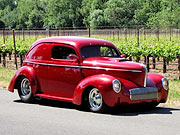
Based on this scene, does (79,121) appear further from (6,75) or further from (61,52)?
(6,75)

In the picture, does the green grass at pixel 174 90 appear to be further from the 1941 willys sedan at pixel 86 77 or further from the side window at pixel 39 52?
the side window at pixel 39 52

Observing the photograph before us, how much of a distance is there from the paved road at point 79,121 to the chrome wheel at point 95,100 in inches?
7.4

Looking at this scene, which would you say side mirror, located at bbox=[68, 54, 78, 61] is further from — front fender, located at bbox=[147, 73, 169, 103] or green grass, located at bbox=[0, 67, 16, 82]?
green grass, located at bbox=[0, 67, 16, 82]

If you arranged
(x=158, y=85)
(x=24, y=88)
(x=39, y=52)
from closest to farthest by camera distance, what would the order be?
(x=158, y=85), (x=39, y=52), (x=24, y=88)

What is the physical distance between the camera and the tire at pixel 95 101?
31.0 feet

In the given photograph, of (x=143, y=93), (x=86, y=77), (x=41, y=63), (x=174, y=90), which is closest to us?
(x=143, y=93)

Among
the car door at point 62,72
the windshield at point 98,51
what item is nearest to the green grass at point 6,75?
the car door at point 62,72

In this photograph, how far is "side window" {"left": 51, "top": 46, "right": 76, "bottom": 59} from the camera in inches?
414

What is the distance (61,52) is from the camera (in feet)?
34.9

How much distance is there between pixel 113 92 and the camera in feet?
30.3

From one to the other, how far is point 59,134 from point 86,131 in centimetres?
52

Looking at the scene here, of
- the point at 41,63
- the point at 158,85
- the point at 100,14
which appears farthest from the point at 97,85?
the point at 100,14

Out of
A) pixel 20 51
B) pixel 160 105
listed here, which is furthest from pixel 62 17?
pixel 160 105

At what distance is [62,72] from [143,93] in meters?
2.09
